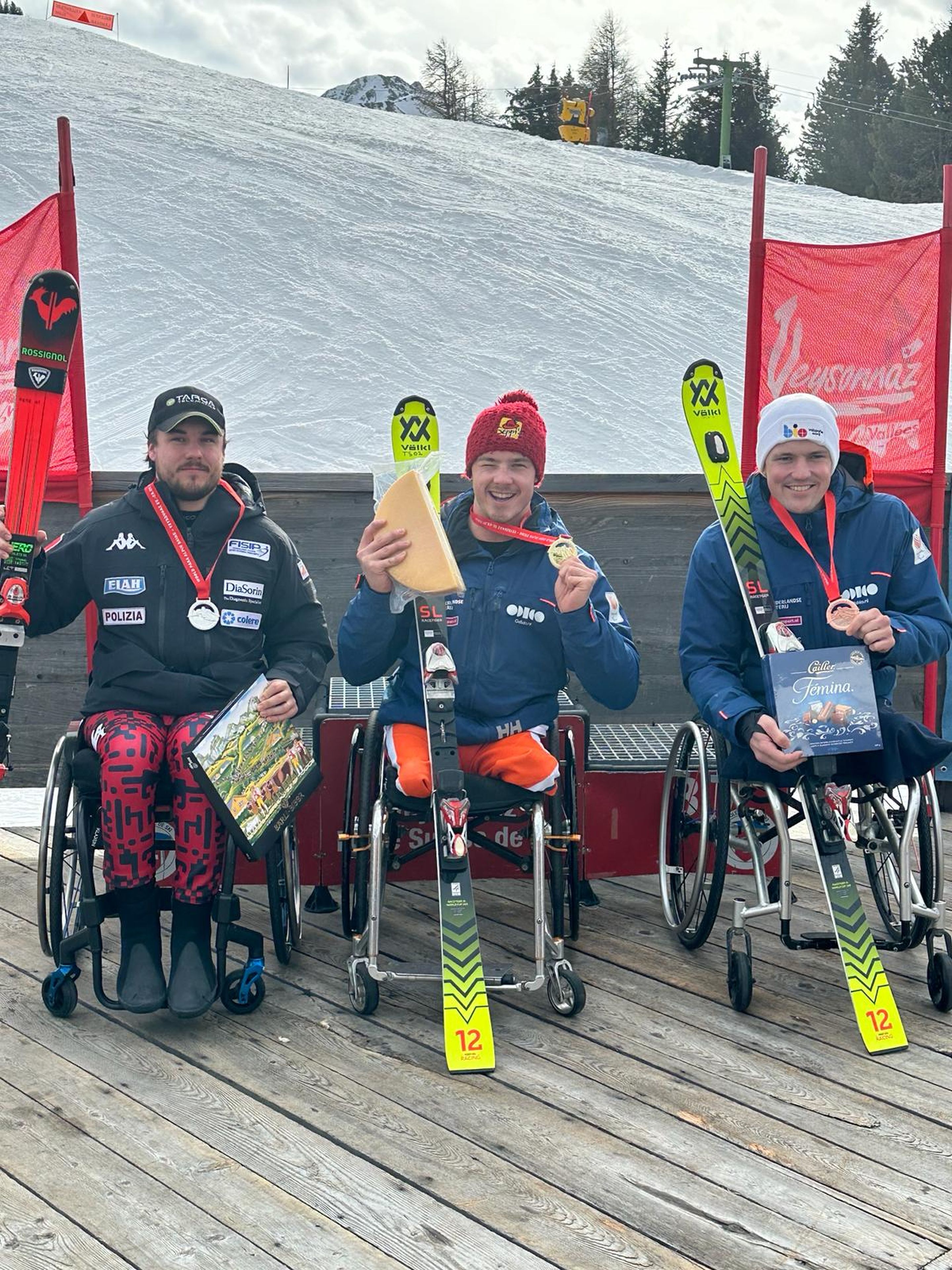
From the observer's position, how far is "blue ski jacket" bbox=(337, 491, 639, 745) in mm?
3213

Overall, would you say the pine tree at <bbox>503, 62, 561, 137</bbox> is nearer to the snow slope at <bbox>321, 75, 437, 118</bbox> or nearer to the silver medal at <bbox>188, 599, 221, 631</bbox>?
the snow slope at <bbox>321, 75, 437, 118</bbox>

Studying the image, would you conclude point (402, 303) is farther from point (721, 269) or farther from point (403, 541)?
point (403, 541)

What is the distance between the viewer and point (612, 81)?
48.5 metres

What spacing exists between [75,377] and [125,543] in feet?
5.04

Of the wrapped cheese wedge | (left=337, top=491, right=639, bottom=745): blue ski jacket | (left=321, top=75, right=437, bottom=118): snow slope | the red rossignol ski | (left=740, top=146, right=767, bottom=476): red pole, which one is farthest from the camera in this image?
(left=321, top=75, right=437, bottom=118): snow slope

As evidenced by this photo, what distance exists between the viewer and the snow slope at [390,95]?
1864 inches

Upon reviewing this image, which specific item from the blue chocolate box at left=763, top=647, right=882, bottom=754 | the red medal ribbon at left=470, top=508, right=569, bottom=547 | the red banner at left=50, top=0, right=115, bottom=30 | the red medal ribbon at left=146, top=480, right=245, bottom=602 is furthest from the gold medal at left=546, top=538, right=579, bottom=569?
the red banner at left=50, top=0, right=115, bottom=30

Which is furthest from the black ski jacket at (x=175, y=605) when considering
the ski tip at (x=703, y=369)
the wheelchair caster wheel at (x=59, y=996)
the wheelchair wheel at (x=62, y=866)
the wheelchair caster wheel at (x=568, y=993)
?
the ski tip at (x=703, y=369)

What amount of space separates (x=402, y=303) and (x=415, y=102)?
34038mm

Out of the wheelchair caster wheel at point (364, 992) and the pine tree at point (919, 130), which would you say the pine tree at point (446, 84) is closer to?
the pine tree at point (919, 130)

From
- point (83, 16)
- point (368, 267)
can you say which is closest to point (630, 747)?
point (368, 267)

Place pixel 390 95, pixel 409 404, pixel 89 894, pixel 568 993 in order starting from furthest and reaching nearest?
pixel 390 95
pixel 409 404
pixel 568 993
pixel 89 894

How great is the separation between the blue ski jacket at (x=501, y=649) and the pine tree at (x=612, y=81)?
45699 mm

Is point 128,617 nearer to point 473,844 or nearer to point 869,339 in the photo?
point 473,844
